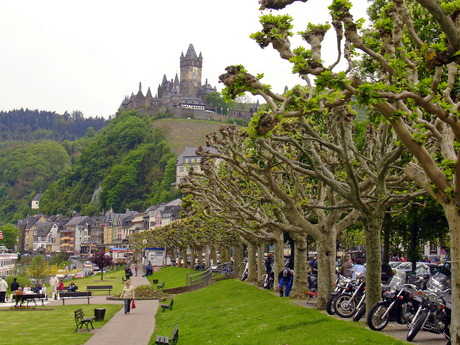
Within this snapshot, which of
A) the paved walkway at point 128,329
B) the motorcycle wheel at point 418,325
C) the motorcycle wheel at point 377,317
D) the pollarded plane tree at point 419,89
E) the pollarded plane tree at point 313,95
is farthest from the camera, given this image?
the paved walkway at point 128,329

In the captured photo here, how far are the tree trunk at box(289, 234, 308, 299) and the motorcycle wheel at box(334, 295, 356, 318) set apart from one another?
5.90 metres

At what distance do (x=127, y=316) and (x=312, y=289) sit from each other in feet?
28.4

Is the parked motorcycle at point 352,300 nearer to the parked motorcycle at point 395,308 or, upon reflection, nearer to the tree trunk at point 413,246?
the parked motorcycle at point 395,308

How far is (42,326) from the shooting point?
22047 millimetres

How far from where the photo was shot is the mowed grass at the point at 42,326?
18359 millimetres

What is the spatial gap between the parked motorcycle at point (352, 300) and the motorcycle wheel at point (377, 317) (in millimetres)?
2321

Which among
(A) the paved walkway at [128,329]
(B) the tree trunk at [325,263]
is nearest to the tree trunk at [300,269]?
(B) the tree trunk at [325,263]

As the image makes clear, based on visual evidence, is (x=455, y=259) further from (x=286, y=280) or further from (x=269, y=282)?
(x=269, y=282)

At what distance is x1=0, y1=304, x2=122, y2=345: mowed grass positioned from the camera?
18359 mm

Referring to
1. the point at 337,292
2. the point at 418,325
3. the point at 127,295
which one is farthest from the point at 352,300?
the point at 127,295

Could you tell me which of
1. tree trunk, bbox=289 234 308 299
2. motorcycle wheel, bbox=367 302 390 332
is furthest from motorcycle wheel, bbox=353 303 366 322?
tree trunk, bbox=289 234 308 299

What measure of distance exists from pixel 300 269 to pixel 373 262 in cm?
834

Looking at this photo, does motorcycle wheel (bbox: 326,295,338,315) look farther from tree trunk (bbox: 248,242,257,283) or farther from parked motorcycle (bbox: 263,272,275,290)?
tree trunk (bbox: 248,242,257,283)

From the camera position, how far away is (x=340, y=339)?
12992 mm
